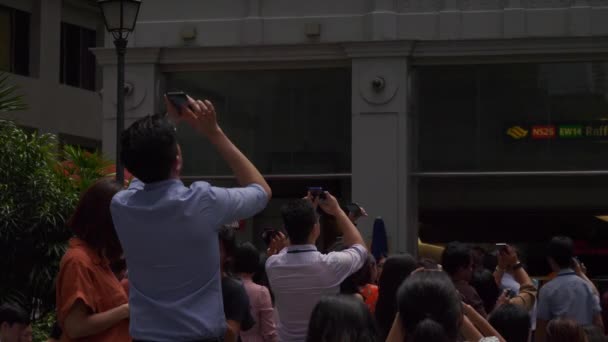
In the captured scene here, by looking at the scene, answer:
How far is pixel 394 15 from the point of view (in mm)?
20172

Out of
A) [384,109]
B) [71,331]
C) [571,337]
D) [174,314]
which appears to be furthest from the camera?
[384,109]

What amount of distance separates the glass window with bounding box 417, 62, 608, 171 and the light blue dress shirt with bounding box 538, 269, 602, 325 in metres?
8.87

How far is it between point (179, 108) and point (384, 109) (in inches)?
597

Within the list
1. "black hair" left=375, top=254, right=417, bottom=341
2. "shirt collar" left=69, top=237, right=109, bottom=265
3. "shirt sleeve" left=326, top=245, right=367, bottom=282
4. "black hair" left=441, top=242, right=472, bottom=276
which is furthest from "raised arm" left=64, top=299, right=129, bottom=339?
"black hair" left=441, top=242, right=472, bottom=276

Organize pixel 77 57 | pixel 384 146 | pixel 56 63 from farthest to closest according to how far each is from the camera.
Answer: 1. pixel 77 57
2. pixel 56 63
3. pixel 384 146

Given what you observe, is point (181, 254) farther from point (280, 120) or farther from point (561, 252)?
point (280, 120)

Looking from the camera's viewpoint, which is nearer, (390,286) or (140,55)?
(390,286)

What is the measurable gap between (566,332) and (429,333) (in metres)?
2.52

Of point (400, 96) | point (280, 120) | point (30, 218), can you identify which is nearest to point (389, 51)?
point (400, 96)

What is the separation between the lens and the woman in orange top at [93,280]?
5285mm

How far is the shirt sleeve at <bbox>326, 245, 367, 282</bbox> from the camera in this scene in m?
7.34

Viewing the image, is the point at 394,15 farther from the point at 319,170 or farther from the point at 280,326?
the point at 280,326

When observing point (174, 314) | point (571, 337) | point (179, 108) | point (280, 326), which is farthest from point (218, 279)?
point (571, 337)

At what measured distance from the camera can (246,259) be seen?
926cm
